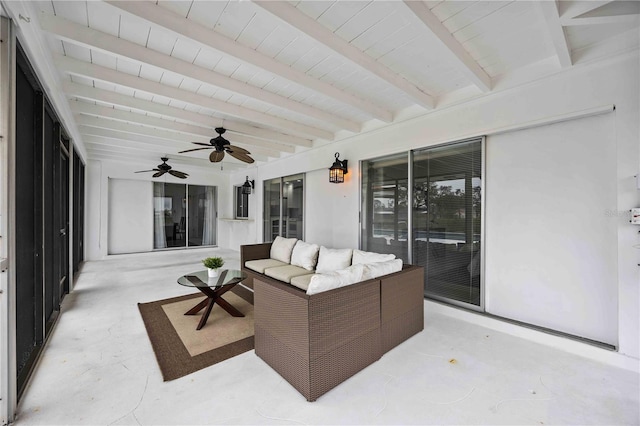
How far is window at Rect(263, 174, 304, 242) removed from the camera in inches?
240

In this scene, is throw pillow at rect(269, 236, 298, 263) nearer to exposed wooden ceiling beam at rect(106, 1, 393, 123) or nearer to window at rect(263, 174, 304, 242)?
window at rect(263, 174, 304, 242)

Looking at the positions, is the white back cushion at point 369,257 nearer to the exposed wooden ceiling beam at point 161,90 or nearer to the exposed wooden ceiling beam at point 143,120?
the exposed wooden ceiling beam at point 161,90

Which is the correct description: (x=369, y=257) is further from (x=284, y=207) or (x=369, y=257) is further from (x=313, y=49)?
(x=284, y=207)

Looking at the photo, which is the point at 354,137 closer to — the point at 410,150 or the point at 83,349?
the point at 410,150

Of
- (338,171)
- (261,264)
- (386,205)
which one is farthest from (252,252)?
(386,205)

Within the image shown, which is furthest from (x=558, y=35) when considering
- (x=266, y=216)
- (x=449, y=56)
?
(x=266, y=216)

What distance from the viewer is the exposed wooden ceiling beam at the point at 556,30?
1880 mm

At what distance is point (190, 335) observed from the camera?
2.84 meters

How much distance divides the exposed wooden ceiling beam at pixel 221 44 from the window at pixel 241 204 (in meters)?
5.70

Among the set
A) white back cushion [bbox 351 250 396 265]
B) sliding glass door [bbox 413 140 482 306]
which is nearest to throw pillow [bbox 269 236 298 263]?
white back cushion [bbox 351 250 396 265]

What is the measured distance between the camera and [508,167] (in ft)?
10.1

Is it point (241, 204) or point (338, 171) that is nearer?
point (338, 171)

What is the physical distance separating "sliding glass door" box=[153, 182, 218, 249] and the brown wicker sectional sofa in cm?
708

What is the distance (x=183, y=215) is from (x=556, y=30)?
9.01 m
